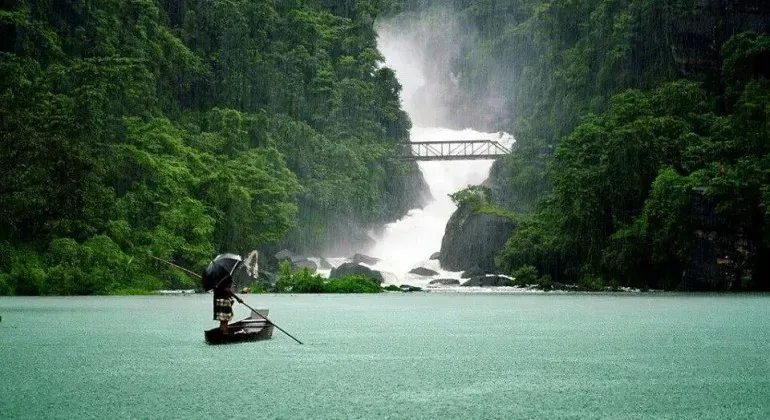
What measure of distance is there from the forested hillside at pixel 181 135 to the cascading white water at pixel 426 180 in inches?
99.3

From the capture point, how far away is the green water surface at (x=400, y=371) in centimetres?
896

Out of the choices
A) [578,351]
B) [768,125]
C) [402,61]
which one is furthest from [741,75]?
[402,61]

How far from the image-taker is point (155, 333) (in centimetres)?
1878

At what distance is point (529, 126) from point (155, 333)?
58219 mm

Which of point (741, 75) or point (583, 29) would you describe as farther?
point (583, 29)

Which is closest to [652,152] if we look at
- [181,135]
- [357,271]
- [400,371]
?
[357,271]

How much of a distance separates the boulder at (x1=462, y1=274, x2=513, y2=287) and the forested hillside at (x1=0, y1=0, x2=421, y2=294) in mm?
14390

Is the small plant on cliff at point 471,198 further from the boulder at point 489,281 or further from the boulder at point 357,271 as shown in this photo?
the boulder at point 357,271

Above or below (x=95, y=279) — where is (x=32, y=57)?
above

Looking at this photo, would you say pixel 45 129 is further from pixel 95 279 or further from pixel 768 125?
pixel 768 125

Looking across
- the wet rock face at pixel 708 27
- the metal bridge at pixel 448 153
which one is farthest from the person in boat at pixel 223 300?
the metal bridge at pixel 448 153

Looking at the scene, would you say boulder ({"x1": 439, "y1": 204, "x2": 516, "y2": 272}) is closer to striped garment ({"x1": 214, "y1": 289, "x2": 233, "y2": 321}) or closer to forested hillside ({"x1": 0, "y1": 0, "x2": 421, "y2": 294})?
forested hillside ({"x1": 0, "y1": 0, "x2": 421, "y2": 294})

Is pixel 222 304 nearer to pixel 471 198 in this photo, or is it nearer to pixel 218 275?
pixel 218 275

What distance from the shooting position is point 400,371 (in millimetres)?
11938
